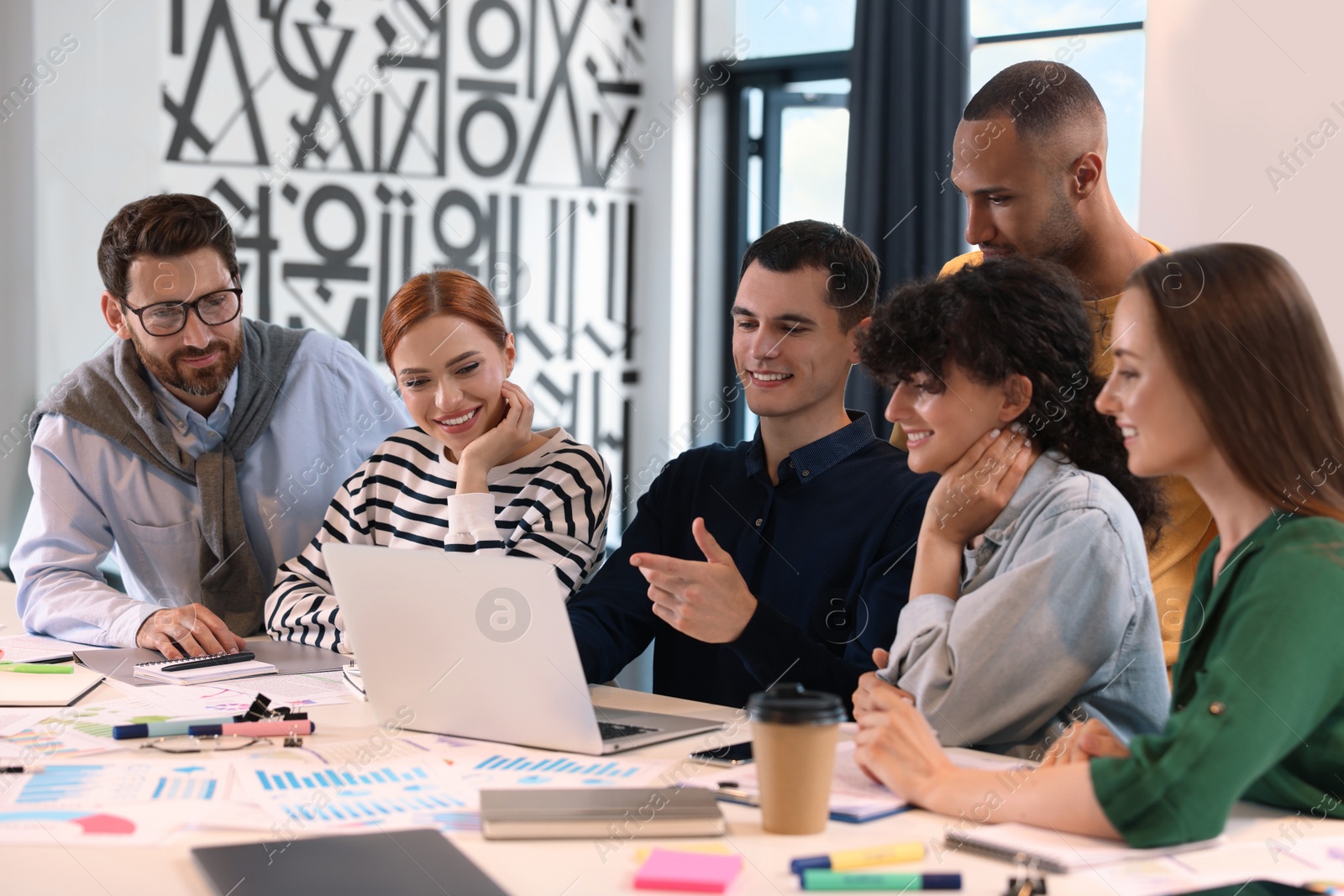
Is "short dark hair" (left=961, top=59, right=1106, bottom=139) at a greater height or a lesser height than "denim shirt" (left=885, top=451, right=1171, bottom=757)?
greater

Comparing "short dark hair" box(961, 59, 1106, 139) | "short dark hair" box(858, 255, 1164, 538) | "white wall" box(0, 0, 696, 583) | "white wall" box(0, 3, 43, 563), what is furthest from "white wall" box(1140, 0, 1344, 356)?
"white wall" box(0, 3, 43, 563)

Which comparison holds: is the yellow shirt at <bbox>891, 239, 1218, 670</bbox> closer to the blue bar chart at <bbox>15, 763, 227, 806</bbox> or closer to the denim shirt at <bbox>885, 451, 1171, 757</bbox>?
the denim shirt at <bbox>885, 451, 1171, 757</bbox>

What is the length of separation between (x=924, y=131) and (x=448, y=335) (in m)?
2.35

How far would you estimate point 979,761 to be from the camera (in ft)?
4.53

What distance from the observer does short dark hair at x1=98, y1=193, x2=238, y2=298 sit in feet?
8.03

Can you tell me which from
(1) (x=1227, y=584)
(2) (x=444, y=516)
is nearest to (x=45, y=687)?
(2) (x=444, y=516)

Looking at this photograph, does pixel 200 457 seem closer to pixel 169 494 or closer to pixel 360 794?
pixel 169 494

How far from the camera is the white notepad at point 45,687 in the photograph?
168 centimetres

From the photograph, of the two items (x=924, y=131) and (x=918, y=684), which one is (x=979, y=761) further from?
(x=924, y=131)

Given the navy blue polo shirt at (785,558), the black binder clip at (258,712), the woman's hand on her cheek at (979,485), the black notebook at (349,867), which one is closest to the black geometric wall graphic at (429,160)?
the navy blue polo shirt at (785,558)

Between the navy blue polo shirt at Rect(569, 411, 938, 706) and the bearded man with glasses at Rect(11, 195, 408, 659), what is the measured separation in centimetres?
88

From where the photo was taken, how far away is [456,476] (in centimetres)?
220

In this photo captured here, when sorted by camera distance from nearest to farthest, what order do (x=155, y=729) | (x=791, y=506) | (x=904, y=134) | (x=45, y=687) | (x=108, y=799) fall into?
(x=108, y=799)
(x=155, y=729)
(x=45, y=687)
(x=791, y=506)
(x=904, y=134)

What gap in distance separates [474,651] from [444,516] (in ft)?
2.53
